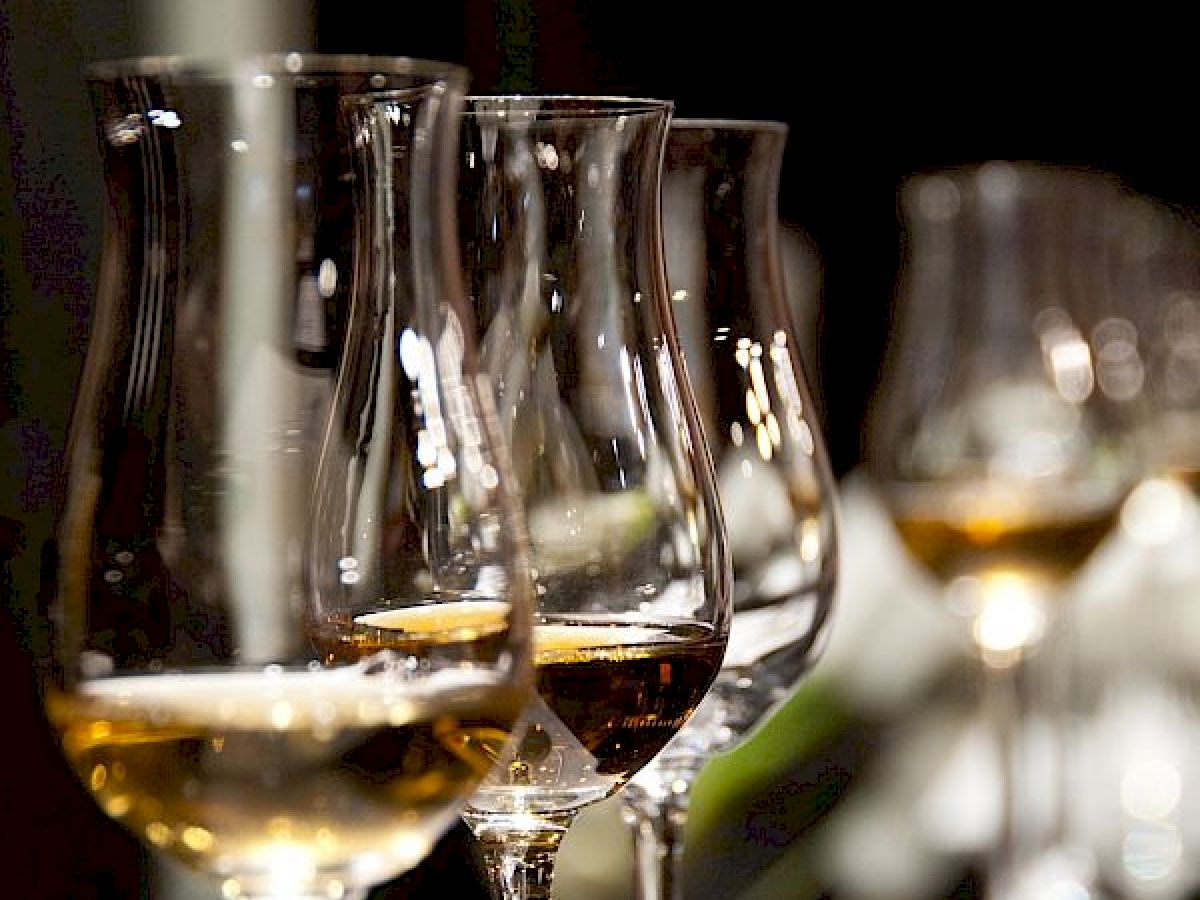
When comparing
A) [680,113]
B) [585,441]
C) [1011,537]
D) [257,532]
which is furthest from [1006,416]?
[257,532]

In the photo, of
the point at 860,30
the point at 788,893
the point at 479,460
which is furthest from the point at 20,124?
the point at 860,30

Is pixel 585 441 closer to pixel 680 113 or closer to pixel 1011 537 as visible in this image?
pixel 1011 537

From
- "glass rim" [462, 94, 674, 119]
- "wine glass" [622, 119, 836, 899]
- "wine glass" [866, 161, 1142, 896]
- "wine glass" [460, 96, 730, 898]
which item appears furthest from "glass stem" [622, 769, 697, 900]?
"wine glass" [866, 161, 1142, 896]

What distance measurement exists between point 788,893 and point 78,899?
0.53 metres

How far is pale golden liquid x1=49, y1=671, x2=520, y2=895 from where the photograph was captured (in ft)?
1.70

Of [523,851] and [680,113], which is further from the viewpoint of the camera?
[680,113]

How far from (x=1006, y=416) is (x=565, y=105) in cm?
77

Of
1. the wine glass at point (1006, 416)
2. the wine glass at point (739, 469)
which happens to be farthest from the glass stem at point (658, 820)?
the wine glass at point (1006, 416)

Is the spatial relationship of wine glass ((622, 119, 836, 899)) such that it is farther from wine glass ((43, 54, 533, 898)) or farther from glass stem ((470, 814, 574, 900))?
wine glass ((43, 54, 533, 898))

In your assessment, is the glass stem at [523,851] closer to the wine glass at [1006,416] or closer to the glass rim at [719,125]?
the glass rim at [719,125]

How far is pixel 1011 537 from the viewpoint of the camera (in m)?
1.34

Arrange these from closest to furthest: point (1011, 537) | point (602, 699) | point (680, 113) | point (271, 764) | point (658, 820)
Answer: point (271, 764) < point (602, 699) < point (658, 820) < point (1011, 537) < point (680, 113)

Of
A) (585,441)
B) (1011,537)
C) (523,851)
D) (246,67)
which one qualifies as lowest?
(1011,537)

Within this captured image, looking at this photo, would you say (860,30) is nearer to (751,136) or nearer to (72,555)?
(751,136)
